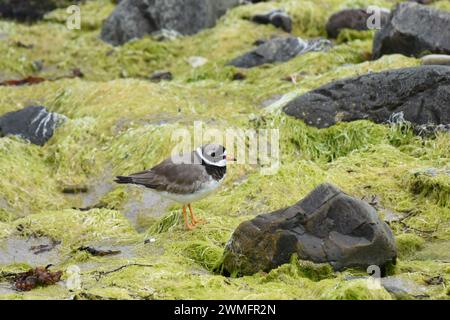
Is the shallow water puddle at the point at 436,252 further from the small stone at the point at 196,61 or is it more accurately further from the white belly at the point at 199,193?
Answer: the small stone at the point at 196,61

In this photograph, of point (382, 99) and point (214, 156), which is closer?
point (214, 156)

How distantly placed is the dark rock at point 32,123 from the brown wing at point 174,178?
4.27m

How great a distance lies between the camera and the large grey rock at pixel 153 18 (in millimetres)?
18812

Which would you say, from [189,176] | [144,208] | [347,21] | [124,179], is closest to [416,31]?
[347,21]

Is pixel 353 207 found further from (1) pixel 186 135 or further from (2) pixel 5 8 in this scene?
(2) pixel 5 8

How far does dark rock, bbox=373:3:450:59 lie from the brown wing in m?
6.69

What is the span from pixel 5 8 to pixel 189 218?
565 inches

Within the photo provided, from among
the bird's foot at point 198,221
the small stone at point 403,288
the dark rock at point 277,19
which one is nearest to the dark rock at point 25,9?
the dark rock at point 277,19

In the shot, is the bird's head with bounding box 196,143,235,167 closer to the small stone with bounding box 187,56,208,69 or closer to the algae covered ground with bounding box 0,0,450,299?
the algae covered ground with bounding box 0,0,450,299

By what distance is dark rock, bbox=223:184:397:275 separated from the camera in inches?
273

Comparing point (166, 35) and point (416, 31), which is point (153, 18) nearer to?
point (166, 35)

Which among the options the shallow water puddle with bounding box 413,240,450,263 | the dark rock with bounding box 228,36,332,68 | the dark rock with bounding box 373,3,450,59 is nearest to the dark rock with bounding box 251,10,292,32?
the dark rock with bounding box 228,36,332,68

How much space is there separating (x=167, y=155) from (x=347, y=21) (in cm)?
748

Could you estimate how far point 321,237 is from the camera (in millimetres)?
7027
